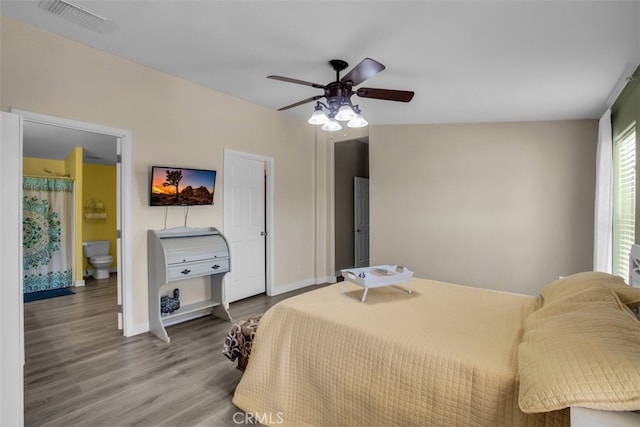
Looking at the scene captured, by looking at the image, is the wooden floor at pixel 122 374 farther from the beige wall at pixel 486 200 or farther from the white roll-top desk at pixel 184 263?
the beige wall at pixel 486 200

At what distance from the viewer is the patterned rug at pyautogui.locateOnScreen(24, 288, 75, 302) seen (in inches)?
183

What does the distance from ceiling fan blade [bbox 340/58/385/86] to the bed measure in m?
1.61

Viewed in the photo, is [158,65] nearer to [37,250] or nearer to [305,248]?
[305,248]

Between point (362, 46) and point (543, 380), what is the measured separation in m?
2.44

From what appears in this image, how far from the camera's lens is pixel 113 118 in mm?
3047

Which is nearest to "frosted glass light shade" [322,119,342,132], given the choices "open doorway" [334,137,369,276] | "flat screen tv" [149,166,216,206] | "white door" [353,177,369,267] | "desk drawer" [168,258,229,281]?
"flat screen tv" [149,166,216,206]

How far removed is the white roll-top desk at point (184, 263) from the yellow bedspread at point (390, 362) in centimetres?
150

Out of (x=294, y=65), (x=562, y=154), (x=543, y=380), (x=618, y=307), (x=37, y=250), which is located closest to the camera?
(x=543, y=380)

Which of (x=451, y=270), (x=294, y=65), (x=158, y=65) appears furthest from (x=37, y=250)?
(x=451, y=270)

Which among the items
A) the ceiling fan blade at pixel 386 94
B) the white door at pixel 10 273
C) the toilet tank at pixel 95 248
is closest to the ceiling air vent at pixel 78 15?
the white door at pixel 10 273

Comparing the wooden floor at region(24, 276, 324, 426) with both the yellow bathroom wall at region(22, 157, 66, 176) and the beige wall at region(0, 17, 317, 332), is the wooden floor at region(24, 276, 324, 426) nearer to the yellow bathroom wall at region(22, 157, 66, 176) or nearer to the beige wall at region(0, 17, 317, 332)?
the beige wall at region(0, 17, 317, 332)

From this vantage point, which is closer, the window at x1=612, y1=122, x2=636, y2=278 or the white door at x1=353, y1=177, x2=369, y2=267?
the window at x1=612, y1=122, x2=636, y2=278

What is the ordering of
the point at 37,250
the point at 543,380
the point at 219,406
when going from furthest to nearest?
the point at 37,250 < the point at 219,406 < the point at 543,380
